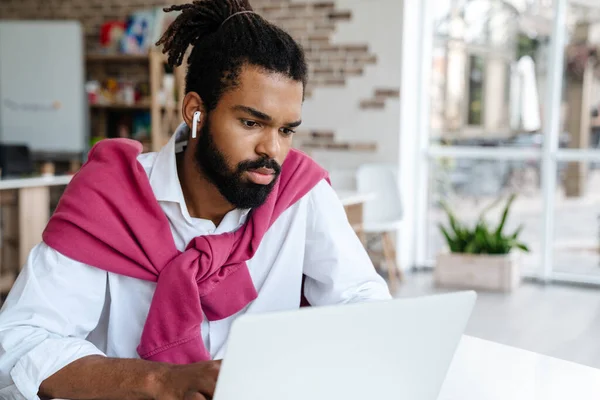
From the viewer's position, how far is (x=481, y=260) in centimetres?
480

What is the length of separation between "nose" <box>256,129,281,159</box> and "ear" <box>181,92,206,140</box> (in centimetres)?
14

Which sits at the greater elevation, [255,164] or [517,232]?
[255,164]

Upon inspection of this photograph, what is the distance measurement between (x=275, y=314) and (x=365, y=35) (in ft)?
16.1

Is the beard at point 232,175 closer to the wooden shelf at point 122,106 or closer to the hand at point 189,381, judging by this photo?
the hand at point 189,381

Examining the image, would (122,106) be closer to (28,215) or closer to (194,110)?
(28,215)

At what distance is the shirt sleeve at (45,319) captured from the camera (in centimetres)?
100

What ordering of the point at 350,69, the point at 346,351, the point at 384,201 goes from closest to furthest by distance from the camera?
the point at 346,351 → the point at 384,201 → the point at 350,69

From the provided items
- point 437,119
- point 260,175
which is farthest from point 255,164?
point 437,119

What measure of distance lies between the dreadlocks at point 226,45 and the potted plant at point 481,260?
A: 12.4 ft

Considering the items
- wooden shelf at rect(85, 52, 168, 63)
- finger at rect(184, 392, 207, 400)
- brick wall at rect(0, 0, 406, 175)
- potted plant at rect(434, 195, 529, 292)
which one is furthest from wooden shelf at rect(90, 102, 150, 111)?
finger at rect(184, 392, 207, 400)

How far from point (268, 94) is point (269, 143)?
0.08 meters

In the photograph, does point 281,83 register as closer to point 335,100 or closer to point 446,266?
point 446,266

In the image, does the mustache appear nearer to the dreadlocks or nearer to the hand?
the dreadlocks

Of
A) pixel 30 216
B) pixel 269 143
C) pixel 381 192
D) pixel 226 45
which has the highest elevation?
pixel 226 45
